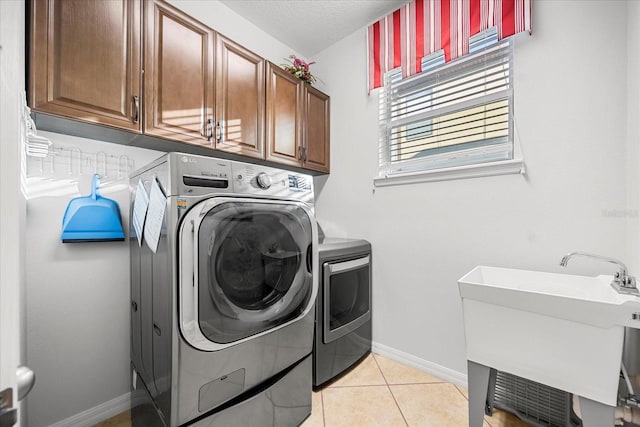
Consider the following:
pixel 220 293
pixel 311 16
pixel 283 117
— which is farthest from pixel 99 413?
pixel 311 16

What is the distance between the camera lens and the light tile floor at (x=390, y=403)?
1.44 meters

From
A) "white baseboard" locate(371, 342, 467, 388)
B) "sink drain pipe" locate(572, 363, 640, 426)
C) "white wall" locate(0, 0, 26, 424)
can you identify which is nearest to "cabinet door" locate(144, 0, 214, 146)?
"white wall" locate(0, 0, 26, 424)

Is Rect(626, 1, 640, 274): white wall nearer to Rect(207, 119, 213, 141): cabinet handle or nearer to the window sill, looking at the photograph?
the window sill

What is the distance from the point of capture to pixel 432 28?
1854 mm

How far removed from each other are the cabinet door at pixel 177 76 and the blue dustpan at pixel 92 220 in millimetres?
489

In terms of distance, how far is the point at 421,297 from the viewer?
1935mm

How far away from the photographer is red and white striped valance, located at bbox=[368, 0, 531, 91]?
5.09 ft

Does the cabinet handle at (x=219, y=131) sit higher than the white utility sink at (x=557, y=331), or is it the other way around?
the cabinet handle at (x=219, y=131)

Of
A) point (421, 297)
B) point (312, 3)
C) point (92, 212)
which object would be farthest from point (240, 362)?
point (312, 3)

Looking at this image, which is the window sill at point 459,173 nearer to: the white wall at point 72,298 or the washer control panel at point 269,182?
the washer control panel at point 269,182

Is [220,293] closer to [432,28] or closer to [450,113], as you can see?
[450,113]

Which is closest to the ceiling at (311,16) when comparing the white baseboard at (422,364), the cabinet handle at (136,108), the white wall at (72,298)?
the cabinet handle at (136,108)

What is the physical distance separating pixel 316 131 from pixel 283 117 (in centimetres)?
39

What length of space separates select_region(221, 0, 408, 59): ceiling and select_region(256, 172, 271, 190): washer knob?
5.20 ft
